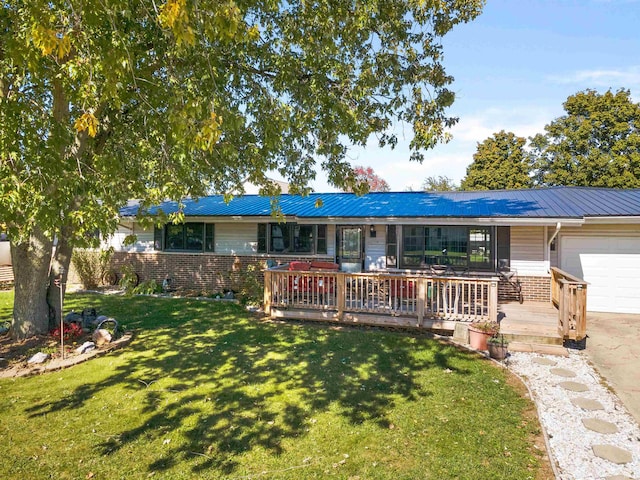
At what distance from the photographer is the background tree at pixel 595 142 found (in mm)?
24625

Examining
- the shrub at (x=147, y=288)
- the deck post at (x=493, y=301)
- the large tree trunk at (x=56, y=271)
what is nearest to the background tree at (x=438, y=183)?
the shrub at (x=147, y=288)

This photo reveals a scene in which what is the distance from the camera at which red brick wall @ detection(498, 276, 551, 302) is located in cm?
1130

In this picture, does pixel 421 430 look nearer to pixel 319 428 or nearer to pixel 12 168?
pixel 319 428

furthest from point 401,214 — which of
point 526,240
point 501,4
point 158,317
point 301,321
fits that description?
point 158,317

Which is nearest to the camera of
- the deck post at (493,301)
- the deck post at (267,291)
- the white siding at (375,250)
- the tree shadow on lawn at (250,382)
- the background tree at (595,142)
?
the tree shadow on lawn at (250,382)

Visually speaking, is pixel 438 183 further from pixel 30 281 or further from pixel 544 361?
pixel 30 281

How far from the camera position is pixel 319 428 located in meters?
4.71

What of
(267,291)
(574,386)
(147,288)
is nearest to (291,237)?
(267,291)

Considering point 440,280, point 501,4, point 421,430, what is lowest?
point 421,430

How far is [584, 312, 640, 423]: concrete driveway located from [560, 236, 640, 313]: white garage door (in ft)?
1.39

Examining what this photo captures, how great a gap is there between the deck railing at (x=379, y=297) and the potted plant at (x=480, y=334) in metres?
0.45

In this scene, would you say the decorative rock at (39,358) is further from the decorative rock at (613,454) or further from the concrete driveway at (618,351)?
the concrete driveway at (618,351)

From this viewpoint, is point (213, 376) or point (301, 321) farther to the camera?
point (301, 321)

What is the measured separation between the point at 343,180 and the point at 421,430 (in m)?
5.31
